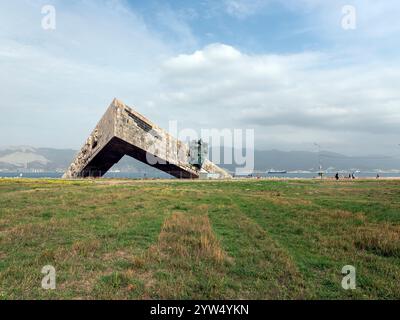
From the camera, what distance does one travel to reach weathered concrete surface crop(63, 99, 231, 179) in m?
45.2

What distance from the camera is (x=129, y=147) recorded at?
47.5 m

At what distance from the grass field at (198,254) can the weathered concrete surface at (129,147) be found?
29534 mm

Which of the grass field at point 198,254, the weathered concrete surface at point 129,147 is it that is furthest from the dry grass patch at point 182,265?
the weathered concrete surface at point 129,147

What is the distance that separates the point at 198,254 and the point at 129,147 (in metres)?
40.2

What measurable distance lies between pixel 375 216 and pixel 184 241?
34.8ft

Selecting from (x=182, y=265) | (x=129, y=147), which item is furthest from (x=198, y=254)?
(x=129, y=147)

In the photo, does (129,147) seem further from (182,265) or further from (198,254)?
(182,265)

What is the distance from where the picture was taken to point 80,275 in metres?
7.52

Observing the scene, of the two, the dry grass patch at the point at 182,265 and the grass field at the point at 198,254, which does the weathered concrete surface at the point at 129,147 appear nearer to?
the grass field at the point at 198,254

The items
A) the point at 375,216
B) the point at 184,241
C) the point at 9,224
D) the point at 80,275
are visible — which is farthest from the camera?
the point at 375,216

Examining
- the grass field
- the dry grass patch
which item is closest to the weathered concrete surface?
the grass field

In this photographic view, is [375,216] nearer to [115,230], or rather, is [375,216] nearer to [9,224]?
[115,230]

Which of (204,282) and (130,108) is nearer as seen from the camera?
(204,282)
